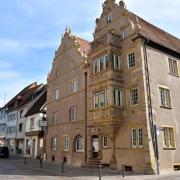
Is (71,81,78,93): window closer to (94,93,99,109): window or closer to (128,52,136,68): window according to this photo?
(94,93,99,109): window

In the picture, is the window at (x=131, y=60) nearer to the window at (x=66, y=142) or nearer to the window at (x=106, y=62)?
the window at (x=106, y=62)

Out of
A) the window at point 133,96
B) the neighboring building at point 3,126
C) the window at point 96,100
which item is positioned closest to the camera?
the window at point 133,96

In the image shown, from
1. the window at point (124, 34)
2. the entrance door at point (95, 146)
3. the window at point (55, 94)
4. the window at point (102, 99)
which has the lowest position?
the entrance door at point (95, 146)

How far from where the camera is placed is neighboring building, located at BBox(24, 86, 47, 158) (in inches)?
1486

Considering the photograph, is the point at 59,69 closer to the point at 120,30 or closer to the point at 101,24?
the point at 101,24

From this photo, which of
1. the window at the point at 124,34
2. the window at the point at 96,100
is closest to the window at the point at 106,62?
the window at the point at 124,34

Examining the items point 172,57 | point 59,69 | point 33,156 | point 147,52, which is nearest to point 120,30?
point 147,52

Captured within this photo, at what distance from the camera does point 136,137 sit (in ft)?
66.2

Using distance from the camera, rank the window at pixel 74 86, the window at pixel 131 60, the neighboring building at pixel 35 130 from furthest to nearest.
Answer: the neighboring building at pixel 35 130 → the window at pixel 74 86 → the window at pixel 131 60

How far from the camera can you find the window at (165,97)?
2141 centimetres

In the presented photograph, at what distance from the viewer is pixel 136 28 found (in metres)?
22.0

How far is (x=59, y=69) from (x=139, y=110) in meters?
15.7

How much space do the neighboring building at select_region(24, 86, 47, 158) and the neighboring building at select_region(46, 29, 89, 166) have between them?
4903mm

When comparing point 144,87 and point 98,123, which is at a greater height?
point 144,87
